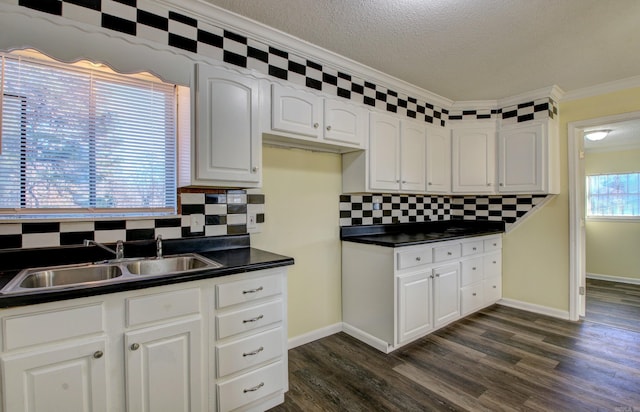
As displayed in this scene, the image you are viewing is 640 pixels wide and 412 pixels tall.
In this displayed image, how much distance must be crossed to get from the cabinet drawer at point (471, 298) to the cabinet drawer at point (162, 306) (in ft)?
8.25

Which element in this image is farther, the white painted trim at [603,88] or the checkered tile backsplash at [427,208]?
the checkered tile backsplash at [427,208]

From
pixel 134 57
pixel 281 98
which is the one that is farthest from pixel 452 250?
pixel 134 57

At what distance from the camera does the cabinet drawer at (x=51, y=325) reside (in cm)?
108

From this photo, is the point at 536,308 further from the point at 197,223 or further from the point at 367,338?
the point at 197,223

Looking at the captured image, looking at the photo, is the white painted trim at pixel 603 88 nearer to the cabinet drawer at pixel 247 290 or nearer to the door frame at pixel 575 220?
the door frame at pixel 575 220

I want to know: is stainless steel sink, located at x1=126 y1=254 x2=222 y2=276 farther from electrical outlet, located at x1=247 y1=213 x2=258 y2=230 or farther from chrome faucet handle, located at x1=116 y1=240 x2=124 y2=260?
electrical outlet, located at x1=247 y1=213 x2=258 y2=230

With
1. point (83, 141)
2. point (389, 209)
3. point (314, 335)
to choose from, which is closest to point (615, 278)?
point (389, 209)

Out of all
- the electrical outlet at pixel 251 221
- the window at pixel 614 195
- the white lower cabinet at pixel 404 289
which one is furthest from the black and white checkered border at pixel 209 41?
the window at pixel 614 195

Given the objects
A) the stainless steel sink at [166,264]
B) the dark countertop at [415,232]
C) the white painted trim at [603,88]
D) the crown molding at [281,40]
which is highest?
the crown molding at [281,40]

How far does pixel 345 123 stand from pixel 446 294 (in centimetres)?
179

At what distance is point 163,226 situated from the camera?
186 cm

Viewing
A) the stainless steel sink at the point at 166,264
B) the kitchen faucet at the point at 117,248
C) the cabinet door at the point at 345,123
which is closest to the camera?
the kitchen faucet at the point at 117,248

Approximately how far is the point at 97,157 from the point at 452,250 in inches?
111

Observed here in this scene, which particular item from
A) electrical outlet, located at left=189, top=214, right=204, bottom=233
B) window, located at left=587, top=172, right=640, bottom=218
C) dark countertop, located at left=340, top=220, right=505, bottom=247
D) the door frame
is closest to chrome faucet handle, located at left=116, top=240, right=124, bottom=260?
electrical outlet, located at left=189, top=214, right=204, bottom=233
